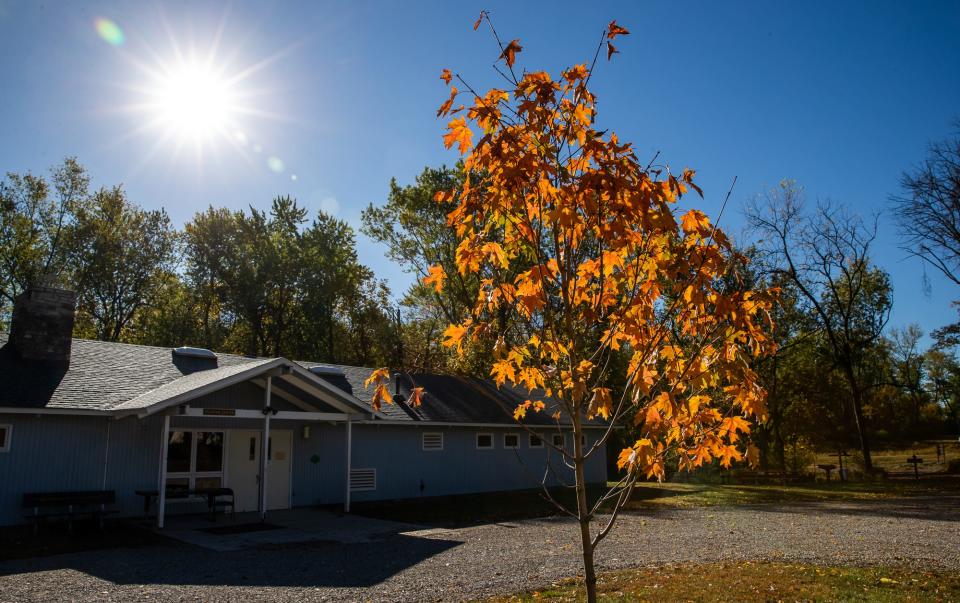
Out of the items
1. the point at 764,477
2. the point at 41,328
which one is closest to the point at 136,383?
the point at 41,328

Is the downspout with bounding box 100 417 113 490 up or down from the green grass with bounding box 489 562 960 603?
up

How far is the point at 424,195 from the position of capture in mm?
32938

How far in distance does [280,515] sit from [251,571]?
243 inches

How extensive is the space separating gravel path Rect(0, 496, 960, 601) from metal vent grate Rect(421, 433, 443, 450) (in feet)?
19.2

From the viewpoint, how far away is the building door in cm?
1525

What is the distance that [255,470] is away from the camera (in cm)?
1559

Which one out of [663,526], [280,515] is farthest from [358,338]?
[663,526]

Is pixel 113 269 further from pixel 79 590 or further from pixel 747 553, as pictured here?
pixel 747 553

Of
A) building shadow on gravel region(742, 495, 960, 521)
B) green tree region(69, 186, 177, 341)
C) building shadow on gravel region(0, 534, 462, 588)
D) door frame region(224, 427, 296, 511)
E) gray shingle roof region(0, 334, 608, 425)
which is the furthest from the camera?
green tree region(69, 186, 177, 341)

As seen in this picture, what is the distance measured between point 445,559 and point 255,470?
758 centimetres

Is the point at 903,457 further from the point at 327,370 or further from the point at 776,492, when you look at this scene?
the point at 327,370

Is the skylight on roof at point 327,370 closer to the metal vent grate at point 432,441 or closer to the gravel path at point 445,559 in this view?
the metal vent grate at point 432,441

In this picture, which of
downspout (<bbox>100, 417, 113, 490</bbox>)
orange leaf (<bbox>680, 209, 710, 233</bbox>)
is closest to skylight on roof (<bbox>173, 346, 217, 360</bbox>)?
downspout (<bbox>100, 417, 113, 490</bbox>)

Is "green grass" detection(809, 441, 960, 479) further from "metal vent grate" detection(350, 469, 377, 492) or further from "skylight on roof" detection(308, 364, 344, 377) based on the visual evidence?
"skylight on roof" detection(308, 364, 344, 377)
